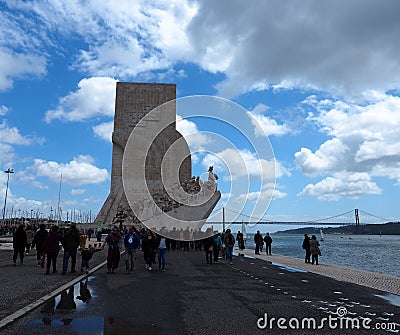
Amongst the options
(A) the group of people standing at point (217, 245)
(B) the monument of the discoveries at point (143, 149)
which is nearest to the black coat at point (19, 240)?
(A) the group of people standing at point (217, 245)

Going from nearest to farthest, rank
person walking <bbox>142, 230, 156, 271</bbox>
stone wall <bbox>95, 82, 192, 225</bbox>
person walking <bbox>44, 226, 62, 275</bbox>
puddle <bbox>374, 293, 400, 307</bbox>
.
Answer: puddle <bbox>374, 293, 400, 307</bbox> → person walking <bbox>44, 226, 62, 275</bbox> → person walking <bbox>142, 230, 156, 271</bbox> → stone wall <bbox>95, 82, 192, 225</bbox>

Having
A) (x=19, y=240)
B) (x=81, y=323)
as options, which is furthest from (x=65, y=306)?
(x=19, y=240)

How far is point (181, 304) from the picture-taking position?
7309 millimetres

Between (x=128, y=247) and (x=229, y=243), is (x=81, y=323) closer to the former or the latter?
(x=128, y=247)

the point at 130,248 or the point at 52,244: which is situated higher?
the point at 52,244

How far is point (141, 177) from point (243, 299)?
53311 mm

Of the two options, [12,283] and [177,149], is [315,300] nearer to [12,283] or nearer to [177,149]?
[12,283]

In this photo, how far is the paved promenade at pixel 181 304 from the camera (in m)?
5.60

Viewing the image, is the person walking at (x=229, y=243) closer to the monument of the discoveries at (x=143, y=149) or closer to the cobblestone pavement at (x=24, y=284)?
the cobblestone pavement at (x=24, y=284)

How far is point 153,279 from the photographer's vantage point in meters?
11.1

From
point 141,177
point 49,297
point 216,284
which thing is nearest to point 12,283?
point 49,297

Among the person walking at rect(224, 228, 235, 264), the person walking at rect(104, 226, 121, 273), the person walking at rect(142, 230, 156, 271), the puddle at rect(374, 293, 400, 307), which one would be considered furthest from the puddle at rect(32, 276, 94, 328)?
the person walking at rect(224, 228, 235, 264)

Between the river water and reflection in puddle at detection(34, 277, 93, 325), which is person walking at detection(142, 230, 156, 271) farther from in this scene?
the river water

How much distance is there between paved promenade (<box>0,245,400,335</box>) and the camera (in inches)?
220
